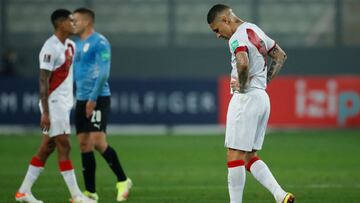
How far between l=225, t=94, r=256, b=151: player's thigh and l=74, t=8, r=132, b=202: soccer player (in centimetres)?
243

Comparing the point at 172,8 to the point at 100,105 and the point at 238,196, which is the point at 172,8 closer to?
the point at 100,105

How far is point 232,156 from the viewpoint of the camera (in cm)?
1048

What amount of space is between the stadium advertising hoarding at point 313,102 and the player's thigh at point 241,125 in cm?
1403

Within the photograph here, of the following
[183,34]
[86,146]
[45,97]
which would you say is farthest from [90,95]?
[183,34]

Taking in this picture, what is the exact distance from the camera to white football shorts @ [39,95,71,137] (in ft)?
39.1

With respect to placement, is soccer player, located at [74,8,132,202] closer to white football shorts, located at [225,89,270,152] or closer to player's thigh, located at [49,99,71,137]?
player's thigh, located at [49,99,71,137]

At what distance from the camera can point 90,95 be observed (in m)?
12.5

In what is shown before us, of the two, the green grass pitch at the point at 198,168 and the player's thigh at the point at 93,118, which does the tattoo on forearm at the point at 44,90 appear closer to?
the player's thigh at the point at 93,118

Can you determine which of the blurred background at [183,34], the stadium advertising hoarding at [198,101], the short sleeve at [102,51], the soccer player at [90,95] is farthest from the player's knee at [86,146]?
the blurred background at [183,34]

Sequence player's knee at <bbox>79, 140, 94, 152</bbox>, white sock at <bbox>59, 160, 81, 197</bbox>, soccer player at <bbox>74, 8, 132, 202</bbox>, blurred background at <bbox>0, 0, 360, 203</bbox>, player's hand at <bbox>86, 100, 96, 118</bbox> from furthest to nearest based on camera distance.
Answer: blurred background at <bbox>0, 0, 360, 203</bbox>, player's knee at <bbox>79, 140, 94, 152</bbox>, soccer player at <bbox>74, 8, 132, 202</bbox>, player's hand at <bbox>86, 100, 96, 118</bbox>, white sock at <bbox>59, 160, 81, 197</bbox>

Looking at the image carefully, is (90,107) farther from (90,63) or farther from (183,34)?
(183,34)

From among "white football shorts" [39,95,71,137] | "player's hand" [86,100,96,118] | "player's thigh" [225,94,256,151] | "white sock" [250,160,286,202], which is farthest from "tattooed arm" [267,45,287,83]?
"white football shorts" [39,95,71,137]

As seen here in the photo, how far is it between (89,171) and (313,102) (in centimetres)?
1299

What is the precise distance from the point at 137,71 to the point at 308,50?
196 inches
